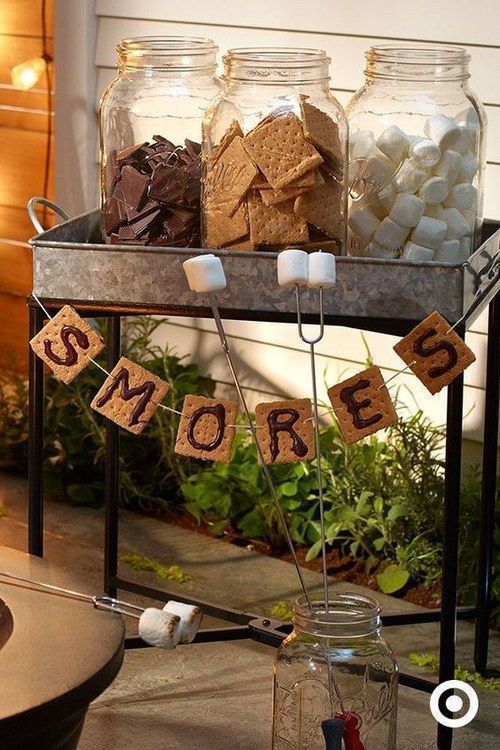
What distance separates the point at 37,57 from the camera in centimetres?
367

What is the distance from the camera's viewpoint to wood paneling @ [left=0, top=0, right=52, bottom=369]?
3.69m

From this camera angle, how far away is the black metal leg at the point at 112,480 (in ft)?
8.26

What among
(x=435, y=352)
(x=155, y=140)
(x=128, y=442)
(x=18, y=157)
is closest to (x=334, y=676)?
(x=435, y=352)

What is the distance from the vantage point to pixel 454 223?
197 centimetres

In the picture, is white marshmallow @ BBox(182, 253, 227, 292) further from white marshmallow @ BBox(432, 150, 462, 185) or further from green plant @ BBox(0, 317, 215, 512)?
green plant @ BBox(0, 317, 215, 512)

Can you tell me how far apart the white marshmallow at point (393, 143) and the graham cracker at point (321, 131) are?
0.07 metres

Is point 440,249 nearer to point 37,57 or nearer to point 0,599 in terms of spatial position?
point 0,599

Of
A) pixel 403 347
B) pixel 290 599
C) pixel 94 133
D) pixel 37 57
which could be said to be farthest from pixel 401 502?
pixel 37 57

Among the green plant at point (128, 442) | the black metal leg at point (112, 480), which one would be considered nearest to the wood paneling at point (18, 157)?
the green plant at point (128, 442)

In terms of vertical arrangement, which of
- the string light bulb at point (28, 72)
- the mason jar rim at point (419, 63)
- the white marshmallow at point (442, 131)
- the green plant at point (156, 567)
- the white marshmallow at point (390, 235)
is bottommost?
the green plant at point (156, 567)

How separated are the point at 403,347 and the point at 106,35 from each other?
2.00m

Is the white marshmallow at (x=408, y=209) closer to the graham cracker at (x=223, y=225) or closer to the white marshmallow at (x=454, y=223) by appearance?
the white marshmallow at (x=454, y=223)

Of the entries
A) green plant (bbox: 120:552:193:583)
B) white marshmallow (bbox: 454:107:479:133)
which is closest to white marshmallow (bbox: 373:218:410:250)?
white marshmallow (bbox: 454:107:479:133)

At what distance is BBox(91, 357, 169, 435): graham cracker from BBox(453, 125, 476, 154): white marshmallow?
59 cm
